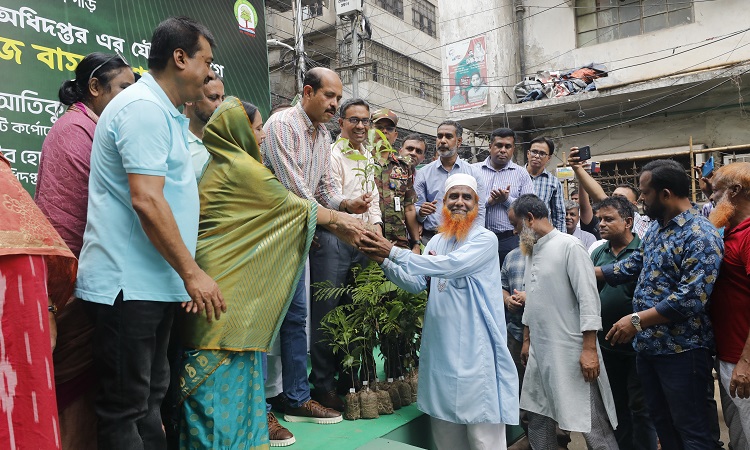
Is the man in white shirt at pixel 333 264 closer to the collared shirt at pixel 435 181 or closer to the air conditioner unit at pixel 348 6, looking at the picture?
the collared shirt at pixel 435 181

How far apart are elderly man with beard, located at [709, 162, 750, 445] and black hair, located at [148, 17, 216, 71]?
9.84 feet

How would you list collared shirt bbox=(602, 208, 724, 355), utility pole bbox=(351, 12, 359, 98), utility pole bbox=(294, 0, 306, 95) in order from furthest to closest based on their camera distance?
utility pole bbox=(351, 12, 359, 98) → utility pole bbox=(294, 0, 306, 95) → collared shirt bbox=(602, 208, 724, 355)

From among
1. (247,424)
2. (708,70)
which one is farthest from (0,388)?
(708,70)

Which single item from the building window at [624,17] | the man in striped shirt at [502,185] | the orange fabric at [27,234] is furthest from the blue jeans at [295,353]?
the building window at [624,17]

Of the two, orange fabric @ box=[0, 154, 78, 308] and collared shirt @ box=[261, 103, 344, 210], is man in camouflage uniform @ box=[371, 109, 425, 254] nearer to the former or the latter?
collared shirt @ box=[261, 103, 344, 210]

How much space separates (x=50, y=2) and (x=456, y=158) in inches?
159

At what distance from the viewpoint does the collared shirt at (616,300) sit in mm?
4086

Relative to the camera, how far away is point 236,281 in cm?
231

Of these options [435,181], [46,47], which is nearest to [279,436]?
[435,181]

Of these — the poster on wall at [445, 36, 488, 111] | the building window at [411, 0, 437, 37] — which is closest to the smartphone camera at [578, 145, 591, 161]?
the poster on wall at [445, 36, 488, 111]

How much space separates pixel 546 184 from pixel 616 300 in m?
1.96

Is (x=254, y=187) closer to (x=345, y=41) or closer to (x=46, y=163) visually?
(x=46, y=163)

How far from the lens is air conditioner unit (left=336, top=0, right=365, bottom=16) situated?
54.9 ft

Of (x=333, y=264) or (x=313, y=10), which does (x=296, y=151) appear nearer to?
(x=333, y=264)
